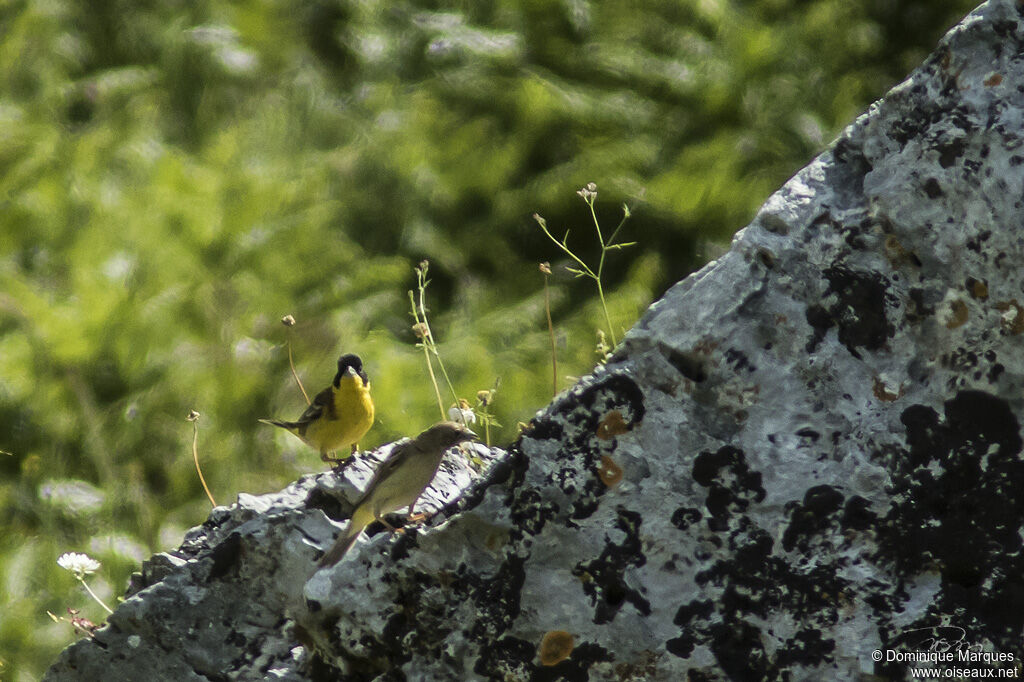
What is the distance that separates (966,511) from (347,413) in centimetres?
202

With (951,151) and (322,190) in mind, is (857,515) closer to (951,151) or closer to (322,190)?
(951,151)


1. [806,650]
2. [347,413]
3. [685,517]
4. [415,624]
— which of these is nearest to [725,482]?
[685,517]

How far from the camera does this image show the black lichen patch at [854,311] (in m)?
1.86

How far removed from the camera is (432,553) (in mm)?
1991

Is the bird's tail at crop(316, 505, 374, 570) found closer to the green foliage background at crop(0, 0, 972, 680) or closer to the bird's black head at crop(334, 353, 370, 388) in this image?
the bird's black head at crop(334, 353, 370, 388)

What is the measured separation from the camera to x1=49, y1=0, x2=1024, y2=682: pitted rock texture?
5.83ft

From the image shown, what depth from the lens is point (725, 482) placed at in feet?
6.10

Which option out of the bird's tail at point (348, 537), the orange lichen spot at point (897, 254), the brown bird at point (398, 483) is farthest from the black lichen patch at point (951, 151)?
the bird's tail at point (348, 537)

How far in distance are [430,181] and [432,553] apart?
5374 mm

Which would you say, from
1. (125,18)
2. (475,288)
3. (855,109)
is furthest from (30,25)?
(855,109)

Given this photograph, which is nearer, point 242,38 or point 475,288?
point 475,288

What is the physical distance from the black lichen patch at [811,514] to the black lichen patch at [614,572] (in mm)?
269

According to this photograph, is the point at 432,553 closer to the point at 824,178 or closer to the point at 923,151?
the point at 824,178

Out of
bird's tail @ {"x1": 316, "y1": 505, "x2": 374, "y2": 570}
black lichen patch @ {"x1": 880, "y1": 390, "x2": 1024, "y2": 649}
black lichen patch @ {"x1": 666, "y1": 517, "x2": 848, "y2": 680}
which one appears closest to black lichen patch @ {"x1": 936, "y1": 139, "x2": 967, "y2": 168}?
black lichen patch @ {"x1": 880, "y1": 390, "x2": 1024, "y2": 649}
